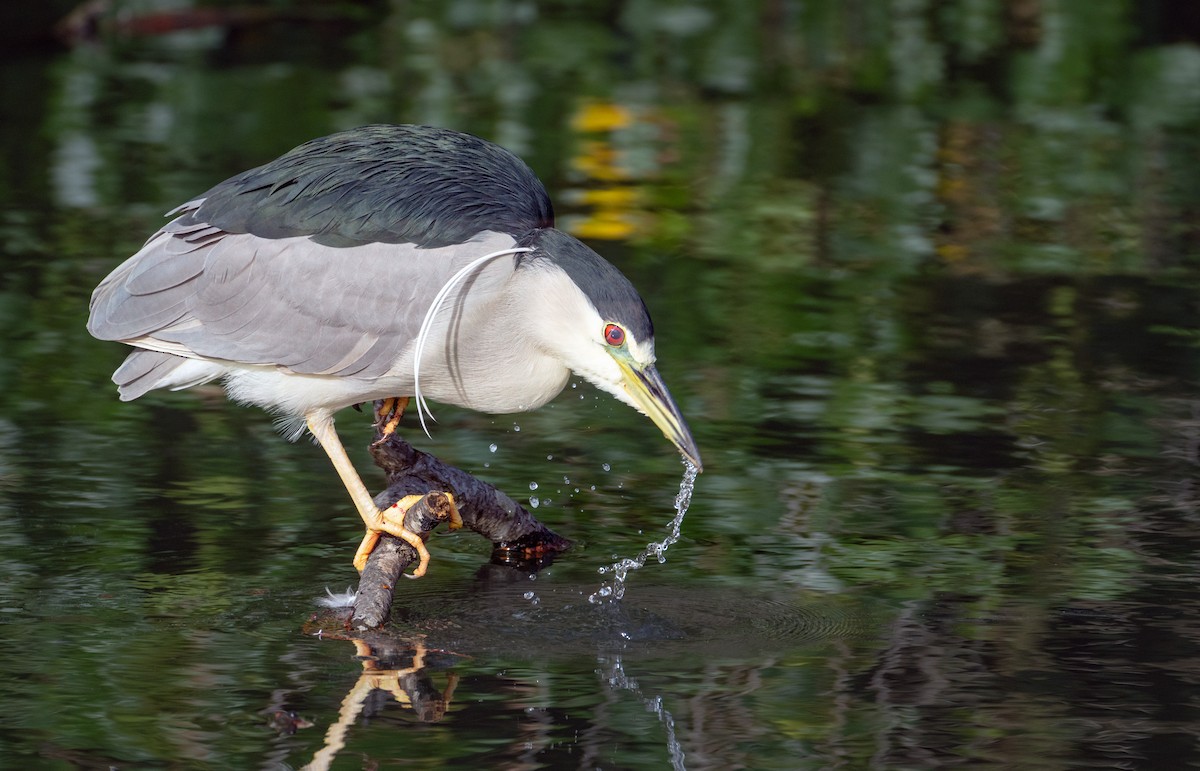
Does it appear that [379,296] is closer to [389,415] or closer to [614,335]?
[389,415]

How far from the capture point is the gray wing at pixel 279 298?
Result: 227 inches

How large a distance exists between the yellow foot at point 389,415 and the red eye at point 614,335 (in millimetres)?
896

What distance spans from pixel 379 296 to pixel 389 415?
0.53 meters

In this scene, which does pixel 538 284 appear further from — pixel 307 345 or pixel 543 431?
pixel 543 431

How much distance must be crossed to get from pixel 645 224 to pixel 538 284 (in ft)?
17.1

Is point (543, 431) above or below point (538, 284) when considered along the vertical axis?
below

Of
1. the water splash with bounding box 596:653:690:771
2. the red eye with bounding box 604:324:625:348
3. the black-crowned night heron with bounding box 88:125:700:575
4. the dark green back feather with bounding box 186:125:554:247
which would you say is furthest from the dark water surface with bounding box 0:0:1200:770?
the dark green back feather with bounding box 186:125:554:247

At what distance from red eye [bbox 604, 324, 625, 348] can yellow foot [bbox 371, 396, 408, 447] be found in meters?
0.90

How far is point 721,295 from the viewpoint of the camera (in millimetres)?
9414

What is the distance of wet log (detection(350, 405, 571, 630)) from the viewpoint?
5418 millimetres

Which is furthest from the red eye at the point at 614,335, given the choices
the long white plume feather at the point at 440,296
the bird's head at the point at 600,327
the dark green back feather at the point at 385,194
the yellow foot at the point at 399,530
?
the yellow foot at the point at 399,530

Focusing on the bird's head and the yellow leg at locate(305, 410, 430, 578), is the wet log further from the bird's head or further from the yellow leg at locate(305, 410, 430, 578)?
the bird's head

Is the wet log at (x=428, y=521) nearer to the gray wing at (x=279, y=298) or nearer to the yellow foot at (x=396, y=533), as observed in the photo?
the yellow foot at (x=396, y=533)

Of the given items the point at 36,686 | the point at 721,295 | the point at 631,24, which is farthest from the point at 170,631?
the point at 631,24
